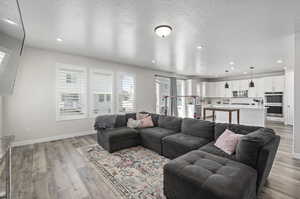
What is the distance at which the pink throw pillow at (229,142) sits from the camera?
6.80 ft

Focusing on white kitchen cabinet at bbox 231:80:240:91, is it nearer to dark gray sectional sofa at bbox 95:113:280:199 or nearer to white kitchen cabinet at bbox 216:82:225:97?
white kitchen cabinet at bbox 216:82:225:97

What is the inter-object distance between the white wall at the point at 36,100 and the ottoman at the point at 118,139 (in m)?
1.69

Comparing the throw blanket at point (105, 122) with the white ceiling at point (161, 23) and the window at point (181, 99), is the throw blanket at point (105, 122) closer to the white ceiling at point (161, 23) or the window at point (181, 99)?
the white ceiling at point (161, 23)

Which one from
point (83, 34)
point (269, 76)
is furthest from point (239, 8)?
point (269, 76)

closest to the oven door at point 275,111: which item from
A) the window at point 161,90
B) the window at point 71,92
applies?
the window at point 161,90

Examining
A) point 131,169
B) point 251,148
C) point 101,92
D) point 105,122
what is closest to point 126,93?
point 101,92

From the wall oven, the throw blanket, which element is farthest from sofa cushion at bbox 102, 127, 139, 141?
the wall oven

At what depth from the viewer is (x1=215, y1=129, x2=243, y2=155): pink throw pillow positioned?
207cm

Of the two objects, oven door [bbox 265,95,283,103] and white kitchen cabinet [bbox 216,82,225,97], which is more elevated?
white kitchen cabinet [bbox 216,82,225,97]

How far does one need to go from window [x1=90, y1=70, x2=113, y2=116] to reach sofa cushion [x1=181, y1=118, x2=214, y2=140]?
125 inches

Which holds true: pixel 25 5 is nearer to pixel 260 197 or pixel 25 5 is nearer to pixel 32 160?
pixel 32 160

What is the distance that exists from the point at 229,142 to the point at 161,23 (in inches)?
95.1

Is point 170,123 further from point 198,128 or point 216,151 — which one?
point 216,151

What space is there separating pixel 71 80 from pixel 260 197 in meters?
5.25
